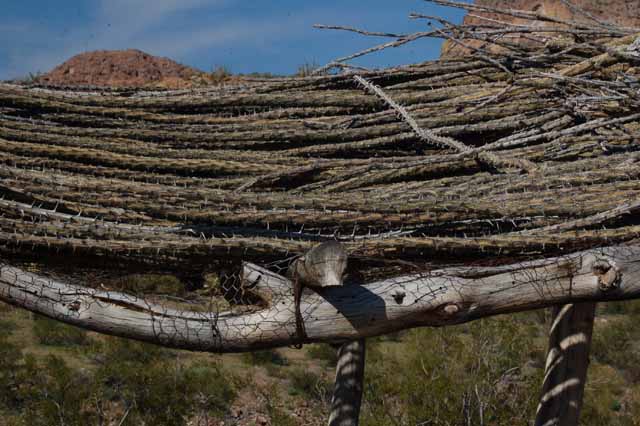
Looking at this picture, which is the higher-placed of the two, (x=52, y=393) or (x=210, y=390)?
(x=52, y=393)

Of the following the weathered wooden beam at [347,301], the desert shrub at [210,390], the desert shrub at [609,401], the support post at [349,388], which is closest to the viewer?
the weathered wooden beam at [347,301]

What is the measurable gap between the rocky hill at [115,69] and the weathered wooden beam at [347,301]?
1647cm

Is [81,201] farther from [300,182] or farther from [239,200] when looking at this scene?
[300,182]

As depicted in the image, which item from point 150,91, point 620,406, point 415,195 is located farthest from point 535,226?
point 620,406

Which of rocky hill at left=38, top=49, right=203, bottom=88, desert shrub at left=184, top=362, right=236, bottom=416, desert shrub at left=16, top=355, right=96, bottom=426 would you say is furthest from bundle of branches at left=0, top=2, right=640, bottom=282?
rocky hill at left=38, top=49, right=203, bottom=88

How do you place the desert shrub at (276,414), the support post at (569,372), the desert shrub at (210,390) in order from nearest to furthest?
the support post at (569,372)
the desert shrub at (276,414)
the desert shrub at (210,390)

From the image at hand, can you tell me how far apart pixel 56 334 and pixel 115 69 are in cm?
764

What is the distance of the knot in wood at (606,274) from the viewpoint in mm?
3227

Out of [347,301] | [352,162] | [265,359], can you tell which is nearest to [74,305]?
[347,301]

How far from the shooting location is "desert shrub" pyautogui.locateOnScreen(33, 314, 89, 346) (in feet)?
51.1

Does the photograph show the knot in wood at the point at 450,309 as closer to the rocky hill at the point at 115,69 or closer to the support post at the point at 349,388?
the support post at the point at 349,388

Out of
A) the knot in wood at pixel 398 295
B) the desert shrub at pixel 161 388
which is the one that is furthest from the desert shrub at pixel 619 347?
the knot in wood at pixel 398 295

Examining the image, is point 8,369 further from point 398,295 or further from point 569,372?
point 398,295

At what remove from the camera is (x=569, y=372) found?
5152 mm
